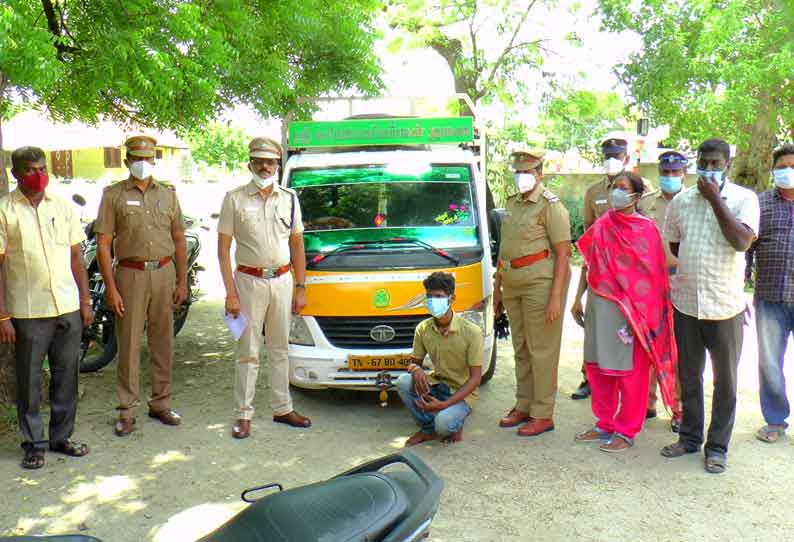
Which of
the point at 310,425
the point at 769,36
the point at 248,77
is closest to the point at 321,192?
the point at 248,77

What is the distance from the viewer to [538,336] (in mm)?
5551

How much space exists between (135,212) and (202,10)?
174 centimetres

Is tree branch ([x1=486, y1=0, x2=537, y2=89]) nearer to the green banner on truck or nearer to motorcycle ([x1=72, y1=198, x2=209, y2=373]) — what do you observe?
the green banner on truck

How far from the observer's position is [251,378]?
18.9 feet

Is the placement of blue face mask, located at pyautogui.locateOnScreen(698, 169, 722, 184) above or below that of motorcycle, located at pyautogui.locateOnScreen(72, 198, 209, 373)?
above

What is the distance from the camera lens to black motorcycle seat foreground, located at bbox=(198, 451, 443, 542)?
211cm

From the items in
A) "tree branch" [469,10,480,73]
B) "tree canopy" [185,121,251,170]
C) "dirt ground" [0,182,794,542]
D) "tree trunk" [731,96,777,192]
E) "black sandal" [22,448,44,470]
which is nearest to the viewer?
"dirt ground" [0,182,794,542]

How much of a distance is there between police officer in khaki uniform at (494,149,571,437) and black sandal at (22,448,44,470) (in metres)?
3.24

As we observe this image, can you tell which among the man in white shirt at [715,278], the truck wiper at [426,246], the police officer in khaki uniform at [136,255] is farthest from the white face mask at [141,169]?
the man in white shirt at [715,278]

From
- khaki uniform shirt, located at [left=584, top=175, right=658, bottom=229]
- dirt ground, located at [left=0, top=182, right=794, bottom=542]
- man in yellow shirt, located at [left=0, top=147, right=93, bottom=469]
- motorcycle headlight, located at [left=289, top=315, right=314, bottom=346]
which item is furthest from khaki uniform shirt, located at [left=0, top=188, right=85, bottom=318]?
khaki uniform shirt, located at [left=584, top=175, right=658, bottom=229]

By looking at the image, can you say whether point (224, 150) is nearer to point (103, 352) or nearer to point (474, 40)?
point (474, 40)

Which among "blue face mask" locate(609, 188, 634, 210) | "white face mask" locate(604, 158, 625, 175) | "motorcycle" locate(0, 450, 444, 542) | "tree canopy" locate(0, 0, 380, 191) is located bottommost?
"motorcycle" locate(0, 450, 444, 542)

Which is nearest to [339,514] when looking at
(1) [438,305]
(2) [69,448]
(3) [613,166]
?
(1) [438,305]

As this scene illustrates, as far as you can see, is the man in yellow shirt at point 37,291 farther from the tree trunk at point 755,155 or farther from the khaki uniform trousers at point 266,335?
the tree trunk at point 755,155
